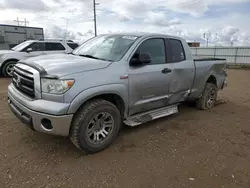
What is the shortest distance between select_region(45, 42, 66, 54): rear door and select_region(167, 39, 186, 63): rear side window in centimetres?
726

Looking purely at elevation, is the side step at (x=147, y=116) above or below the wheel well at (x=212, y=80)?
below

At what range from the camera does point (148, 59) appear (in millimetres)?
3338

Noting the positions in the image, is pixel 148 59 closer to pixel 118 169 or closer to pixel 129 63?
pixel 129 63

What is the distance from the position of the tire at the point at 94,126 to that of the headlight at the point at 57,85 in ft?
1.29

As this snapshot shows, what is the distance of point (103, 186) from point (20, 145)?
64.7 inches

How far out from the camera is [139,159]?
2996 millimetres

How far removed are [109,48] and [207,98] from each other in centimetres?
316

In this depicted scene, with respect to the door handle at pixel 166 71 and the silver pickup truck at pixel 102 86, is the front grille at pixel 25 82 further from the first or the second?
the door handle at pixel 166 71

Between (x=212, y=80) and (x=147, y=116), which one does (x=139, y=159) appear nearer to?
(x=147, y=116)

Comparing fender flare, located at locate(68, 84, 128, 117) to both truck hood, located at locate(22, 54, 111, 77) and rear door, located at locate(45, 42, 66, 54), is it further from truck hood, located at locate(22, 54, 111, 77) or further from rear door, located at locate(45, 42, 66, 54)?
rear door, located at locate(45, 42, 66, 54)

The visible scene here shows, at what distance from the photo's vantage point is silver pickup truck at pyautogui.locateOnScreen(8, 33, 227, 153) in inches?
105

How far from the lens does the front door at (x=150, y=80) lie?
340 centimetres

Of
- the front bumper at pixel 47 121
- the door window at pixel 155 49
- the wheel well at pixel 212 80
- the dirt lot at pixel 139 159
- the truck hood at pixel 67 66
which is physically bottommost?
the dirt lot at pixel 139 159

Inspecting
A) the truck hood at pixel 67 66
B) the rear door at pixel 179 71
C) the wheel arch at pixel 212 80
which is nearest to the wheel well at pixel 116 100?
the truck hood at pixel 67 66
